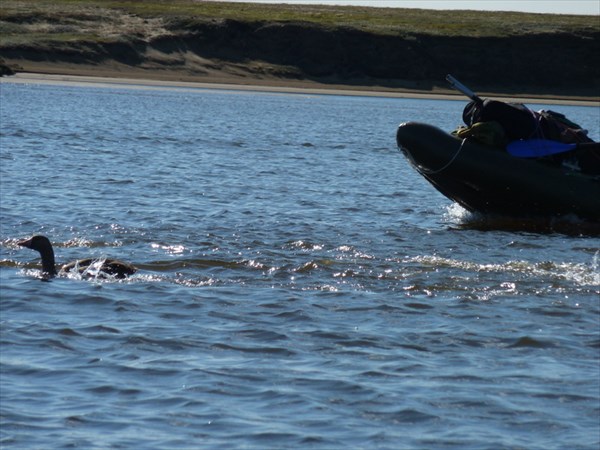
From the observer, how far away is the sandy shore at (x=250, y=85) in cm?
4716

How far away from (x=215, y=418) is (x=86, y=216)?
743 centimetres

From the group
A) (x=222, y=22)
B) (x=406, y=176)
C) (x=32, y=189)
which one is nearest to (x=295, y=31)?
(x=222, y=22)

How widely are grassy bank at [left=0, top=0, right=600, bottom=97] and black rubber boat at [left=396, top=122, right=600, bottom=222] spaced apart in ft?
123

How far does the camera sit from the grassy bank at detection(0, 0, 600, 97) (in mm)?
52781

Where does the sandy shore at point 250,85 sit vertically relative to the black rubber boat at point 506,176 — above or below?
below

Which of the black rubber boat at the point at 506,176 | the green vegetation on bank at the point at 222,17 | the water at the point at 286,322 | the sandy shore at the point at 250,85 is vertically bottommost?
the sandy shore at the point at 250,85

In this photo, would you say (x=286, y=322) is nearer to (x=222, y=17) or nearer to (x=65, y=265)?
(x=65, y=265)

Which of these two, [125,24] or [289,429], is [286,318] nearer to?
[289,429]

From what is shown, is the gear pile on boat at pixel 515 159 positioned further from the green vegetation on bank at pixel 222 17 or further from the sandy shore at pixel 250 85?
the green vegetation on bank at pixel 222 17

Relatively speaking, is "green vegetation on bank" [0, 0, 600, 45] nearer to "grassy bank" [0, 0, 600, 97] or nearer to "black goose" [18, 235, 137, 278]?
"grassy bank" [0, 0, 600, 97]

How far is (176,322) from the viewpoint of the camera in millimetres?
8734

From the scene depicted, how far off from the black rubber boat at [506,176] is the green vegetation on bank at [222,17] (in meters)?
40.1

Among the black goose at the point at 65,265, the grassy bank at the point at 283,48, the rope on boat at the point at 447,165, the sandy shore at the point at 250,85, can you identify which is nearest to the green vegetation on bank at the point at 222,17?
the grassy bank at the point at 283,48

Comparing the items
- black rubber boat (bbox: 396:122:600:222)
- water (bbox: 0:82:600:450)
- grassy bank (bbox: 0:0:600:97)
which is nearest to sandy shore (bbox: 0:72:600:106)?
grassy bank (bbox: 0:0:600:97)
